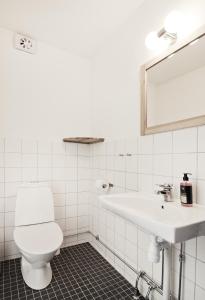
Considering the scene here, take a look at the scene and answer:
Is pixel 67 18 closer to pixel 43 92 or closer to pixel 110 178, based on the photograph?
pixel 43 92

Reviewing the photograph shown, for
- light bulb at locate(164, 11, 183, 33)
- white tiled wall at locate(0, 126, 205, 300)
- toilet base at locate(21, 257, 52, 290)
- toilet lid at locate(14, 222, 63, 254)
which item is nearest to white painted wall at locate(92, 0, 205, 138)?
light bulb at locate(164, 11, 183, 33)

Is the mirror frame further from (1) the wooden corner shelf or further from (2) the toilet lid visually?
(2) the toilet lid

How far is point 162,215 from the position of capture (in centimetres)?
111

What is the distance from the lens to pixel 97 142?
2143 mm

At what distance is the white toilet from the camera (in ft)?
4.49

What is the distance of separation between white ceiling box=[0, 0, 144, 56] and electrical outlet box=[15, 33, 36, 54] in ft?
0.17

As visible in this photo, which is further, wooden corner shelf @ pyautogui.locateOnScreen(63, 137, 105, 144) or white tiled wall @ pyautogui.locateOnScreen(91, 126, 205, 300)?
wooden corner shelf @ pyautogui.locateOnScreen(63, 137, 105, 144)

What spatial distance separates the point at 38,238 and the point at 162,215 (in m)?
0.99

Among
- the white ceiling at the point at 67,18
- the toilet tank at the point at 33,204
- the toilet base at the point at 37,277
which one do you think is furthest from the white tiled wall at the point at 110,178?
the white ceiling at the point at 67,18

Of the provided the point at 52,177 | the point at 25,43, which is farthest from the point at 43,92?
the point at 52,177

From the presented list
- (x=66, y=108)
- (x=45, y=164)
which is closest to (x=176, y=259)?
(x=45, y=164)

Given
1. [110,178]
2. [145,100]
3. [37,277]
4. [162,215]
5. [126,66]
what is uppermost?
[126,66]

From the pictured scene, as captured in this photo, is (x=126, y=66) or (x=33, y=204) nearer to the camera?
(x=126, y=66)

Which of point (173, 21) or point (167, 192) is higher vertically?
point (173, 21)
